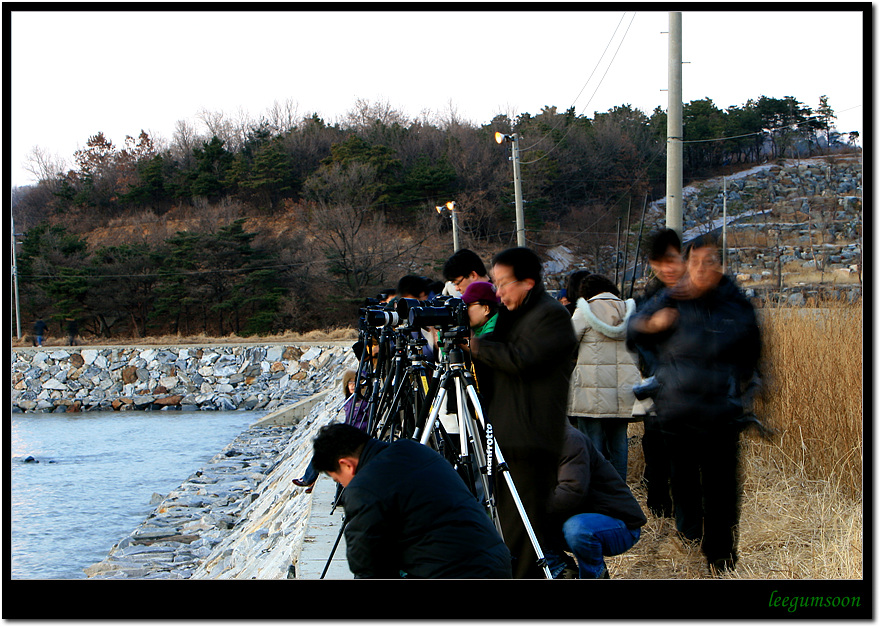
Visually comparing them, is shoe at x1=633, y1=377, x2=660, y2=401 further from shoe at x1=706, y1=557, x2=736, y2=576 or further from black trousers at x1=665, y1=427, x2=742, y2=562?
shoe at x1=706, y1=557, x2=736, y2=576

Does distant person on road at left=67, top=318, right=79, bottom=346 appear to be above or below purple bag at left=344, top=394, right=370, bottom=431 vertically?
below

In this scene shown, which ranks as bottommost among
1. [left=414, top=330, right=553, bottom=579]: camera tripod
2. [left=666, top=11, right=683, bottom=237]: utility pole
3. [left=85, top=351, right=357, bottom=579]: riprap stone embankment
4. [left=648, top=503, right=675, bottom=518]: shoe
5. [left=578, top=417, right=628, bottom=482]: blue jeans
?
[left=85, top=351, right=357, bottom=579]: riprap stone embankment

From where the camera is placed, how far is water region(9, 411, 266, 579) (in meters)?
7.88

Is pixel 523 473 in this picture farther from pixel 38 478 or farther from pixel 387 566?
pixel 38 478

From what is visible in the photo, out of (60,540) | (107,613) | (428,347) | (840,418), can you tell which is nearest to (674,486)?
(428,347)

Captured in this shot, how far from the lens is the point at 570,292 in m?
4.96

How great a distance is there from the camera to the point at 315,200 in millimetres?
24141

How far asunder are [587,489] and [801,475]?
2065 mm

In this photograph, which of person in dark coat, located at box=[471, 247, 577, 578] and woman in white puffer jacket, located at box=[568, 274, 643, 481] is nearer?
person in dark coat, located at box=[471, 247, 577, 578]

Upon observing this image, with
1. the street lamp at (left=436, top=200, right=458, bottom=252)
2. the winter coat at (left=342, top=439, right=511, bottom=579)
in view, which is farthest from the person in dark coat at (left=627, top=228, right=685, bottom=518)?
the street lamp at (left=436, top=200, right=458, bottom=252)

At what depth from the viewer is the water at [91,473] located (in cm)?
788

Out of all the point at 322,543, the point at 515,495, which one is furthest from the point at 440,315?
the point at 322,543

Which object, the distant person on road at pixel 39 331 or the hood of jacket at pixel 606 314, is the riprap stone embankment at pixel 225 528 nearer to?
the hood of jacket at pixel 606 314

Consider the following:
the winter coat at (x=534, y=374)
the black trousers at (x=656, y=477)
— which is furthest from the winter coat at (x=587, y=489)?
the black trousers at (x=656, y=477)
